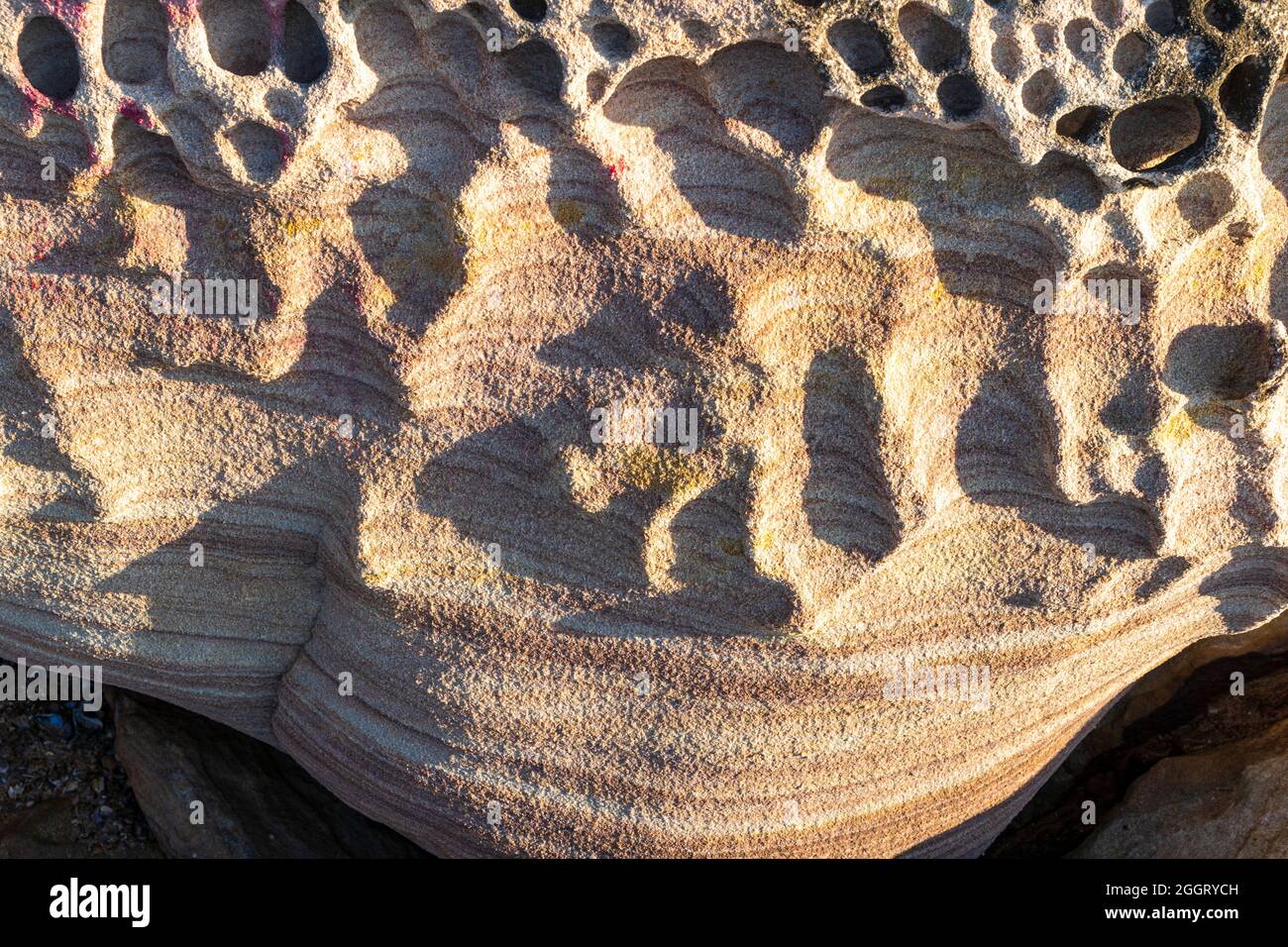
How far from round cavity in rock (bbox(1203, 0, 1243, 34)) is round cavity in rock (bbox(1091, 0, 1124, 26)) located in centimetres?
20

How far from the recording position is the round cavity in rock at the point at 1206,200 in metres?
2.85

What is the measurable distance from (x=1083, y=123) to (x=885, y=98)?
0.48 meters

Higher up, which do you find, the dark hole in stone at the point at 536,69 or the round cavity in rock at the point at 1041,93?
the dark hole in stone at the point at 536,69

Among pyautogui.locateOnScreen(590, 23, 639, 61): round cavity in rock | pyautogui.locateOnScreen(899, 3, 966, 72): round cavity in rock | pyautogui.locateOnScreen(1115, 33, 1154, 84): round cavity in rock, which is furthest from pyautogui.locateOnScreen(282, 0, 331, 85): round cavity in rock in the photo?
pyautogui.locateOnScreen(1115, 33, 1154, 84): round cavity in rock

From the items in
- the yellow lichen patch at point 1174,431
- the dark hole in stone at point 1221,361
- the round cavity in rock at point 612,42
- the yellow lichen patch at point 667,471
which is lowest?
the yellow lichen patch at point 667,471

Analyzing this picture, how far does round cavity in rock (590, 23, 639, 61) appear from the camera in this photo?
2.70 m

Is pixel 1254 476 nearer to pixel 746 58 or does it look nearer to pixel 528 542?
pixel 746 58

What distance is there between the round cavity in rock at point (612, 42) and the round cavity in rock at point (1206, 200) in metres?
1.37

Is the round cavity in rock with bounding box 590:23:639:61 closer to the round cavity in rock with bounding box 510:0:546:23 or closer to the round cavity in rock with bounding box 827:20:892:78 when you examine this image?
the round cavity in rock with bounding box 510:0:546:23

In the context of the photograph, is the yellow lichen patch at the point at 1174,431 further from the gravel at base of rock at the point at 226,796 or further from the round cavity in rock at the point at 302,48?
the gravel at base of rock at the point at 226,796

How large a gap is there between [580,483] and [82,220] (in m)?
1.45

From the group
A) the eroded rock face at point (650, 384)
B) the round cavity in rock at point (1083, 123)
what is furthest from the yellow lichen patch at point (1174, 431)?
the round cavity in rock at point (1083, 123)

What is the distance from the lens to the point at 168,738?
4.35 metres

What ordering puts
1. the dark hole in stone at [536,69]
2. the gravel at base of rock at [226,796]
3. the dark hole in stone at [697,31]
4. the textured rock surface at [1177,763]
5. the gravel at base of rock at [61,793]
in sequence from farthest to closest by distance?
1. the gravel at base of rock at [61,793]
2. the gravel at base of rock at [226,796]
3. the textured rock surface at [1177,763]
4. the dark hole in stone at [536,69]
5. the dark hole in stone at [697,31]
